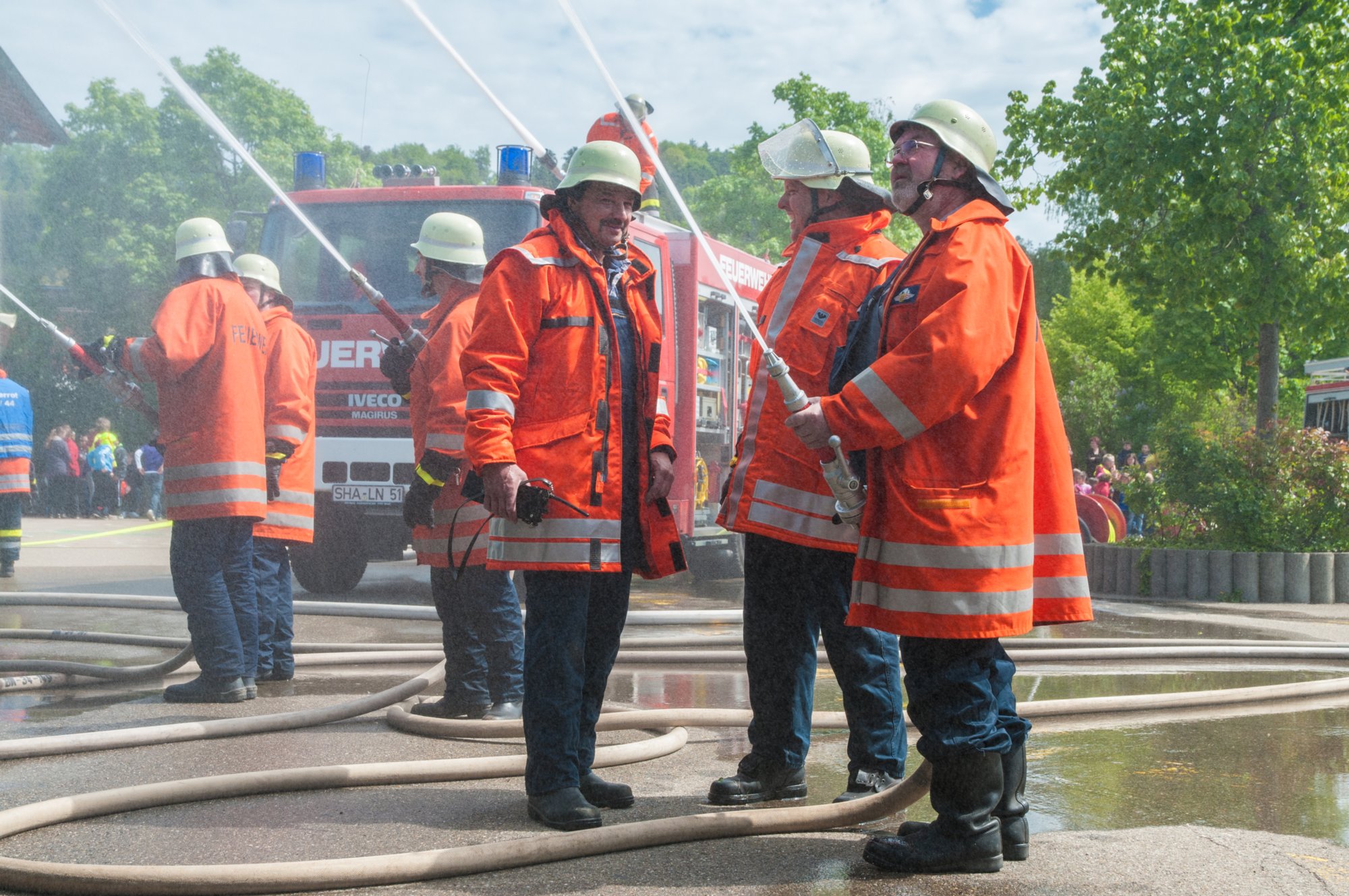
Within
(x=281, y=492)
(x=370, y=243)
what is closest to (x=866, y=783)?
(x=281, y=492)

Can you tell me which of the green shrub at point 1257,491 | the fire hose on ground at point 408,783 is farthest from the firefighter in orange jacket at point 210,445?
the green shrub at point 1257,491

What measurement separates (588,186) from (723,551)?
25.7 feet

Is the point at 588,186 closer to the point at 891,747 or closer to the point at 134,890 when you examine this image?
the point at 891,747

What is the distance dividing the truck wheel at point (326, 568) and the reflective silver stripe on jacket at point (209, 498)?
4131mm

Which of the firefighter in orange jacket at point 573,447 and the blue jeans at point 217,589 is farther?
the blue jeans at point 217,589

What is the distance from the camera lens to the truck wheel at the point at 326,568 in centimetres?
961

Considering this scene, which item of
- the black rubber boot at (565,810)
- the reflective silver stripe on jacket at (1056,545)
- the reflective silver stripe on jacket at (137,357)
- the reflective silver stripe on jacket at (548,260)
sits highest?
the reflective silver stripe on jacket at (548,260)

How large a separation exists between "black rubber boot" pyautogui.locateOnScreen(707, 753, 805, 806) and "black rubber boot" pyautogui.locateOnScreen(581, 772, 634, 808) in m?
0.23

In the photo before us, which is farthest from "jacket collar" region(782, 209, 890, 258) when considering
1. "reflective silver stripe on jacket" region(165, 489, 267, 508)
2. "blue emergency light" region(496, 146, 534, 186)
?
"blue emergency light" region(496, 146, 534, 186)

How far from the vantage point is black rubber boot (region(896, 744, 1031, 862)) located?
10.5 feet

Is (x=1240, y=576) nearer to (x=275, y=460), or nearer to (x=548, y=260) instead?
(x=275, y=460)

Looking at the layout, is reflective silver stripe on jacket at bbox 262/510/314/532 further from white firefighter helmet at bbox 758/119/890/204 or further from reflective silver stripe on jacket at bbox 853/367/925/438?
reflective silver stripe on jacket at bbox 853/367/925/438

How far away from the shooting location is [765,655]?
12.2 ft

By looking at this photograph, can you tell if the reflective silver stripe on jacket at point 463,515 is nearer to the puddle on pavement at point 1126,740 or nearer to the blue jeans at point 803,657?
the puddle on pavement at point 1126,740
